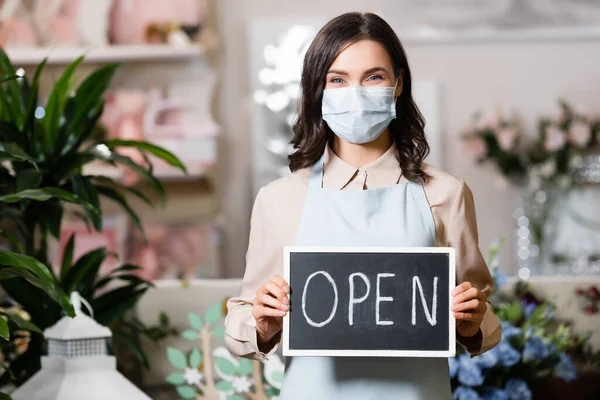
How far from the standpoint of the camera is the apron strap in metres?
1.38

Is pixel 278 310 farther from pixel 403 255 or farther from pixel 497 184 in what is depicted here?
pixel 497 184

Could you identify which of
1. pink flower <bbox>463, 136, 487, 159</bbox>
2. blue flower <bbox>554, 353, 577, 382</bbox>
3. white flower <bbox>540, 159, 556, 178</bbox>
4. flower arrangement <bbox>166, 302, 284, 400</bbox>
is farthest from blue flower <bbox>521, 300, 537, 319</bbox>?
pink flower <bbox>463, 136, 487, 159</bbox>

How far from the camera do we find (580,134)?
420cm

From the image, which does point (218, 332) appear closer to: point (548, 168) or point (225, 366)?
point (225, 366)

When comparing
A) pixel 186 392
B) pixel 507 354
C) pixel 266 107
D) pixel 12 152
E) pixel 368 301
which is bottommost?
pixel 186 392

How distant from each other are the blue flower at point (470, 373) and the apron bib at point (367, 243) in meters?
0.77

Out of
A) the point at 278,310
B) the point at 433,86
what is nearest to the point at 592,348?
the point at 278,310

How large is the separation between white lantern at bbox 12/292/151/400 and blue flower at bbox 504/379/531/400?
0.86m

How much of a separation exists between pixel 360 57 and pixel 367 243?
0.89 feet

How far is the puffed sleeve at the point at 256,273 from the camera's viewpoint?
1358 millimetres

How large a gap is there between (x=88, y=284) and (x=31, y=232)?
7.0 inches

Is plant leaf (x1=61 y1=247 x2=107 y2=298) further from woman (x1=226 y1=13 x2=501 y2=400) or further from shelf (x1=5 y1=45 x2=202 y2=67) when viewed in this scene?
shelf (x1=5 y1=45 x2=202 y2=67)

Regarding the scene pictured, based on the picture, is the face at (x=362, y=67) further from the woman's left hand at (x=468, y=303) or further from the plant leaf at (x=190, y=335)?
the plant leaf at (x=190, y=335)

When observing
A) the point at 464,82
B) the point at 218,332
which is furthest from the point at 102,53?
the point at 218,332
